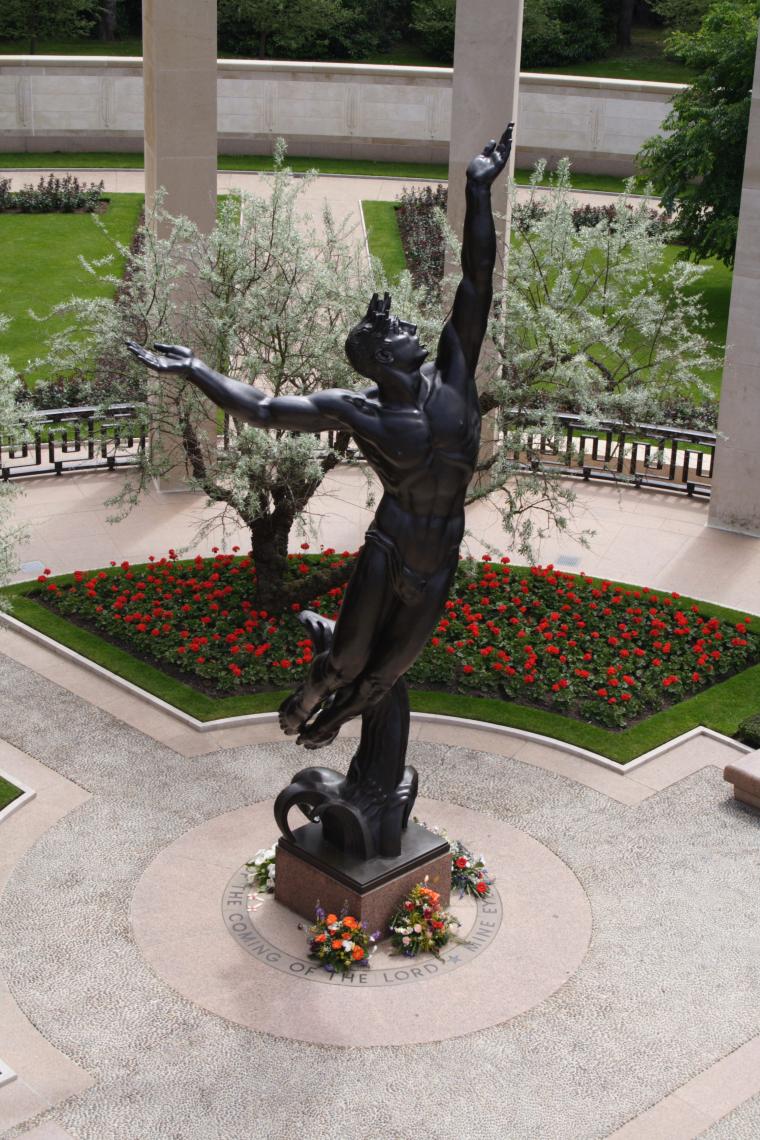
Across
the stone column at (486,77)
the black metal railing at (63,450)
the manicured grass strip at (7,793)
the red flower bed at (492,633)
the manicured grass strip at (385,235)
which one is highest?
the stone column at (486,77)

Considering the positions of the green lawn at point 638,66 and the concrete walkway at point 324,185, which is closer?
the concrete walkway at point 324,185

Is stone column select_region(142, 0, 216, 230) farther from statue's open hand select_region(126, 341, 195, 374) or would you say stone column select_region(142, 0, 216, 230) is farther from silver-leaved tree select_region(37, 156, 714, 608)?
statue's open hand select_region(126, 341, 195, 374)

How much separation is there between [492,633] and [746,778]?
395cm

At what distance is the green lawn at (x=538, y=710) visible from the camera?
14.8 meters

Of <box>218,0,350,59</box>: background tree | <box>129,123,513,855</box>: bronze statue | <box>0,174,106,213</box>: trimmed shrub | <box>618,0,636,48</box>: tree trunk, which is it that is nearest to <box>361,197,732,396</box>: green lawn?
<box>0,174,106,213</box>: trimmed shrub

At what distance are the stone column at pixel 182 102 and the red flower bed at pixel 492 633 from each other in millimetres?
4957

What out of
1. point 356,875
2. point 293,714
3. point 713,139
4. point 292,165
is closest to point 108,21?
point 292,165

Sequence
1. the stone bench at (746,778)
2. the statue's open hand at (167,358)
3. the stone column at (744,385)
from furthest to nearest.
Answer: the stone column at (744,385), the stone bench at (746,778), the statue's open hand at (167,358)

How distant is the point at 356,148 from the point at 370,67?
80.8 inches

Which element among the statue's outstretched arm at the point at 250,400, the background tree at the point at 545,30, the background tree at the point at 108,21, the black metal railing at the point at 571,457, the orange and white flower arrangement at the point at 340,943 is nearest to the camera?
the statue's outstretched arm at the point at 250,400

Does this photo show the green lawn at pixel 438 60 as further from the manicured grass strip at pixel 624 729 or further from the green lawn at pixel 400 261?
the manicured grass strip at pixel 624 729

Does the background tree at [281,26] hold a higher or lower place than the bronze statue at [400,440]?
higher

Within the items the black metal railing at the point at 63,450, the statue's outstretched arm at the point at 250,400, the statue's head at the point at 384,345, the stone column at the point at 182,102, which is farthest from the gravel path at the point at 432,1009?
the stone column at the point at 182,102

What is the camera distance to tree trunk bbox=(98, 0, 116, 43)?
49188mm
